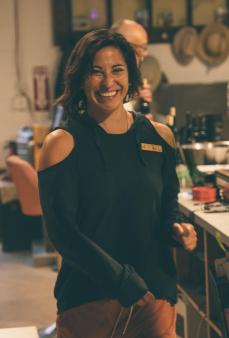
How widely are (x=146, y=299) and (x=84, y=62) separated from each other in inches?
25.8

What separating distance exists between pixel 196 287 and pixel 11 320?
1366 millimetres

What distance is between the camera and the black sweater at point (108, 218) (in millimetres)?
1804

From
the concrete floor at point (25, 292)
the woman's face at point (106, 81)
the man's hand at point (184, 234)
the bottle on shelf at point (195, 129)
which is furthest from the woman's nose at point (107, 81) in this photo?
the concrete floor at point (25, 292)

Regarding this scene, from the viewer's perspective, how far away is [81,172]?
72.7 inches

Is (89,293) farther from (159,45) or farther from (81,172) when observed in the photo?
(159,45)

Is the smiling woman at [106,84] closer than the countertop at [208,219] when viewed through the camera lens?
Yes

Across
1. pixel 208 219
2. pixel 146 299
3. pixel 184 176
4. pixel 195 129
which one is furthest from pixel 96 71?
pixel 195 129

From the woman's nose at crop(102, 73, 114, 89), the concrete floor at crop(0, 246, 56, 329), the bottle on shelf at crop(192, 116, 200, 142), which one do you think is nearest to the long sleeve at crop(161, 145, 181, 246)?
the woman's nose at crop(102, 73, 114, 89)

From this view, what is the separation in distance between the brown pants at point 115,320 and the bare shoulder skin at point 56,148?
0.39 metres

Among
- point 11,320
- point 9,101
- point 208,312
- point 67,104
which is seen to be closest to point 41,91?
point 9,101

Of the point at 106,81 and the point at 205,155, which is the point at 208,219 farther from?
the point at 106,81

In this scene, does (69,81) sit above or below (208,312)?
above

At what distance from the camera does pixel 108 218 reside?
1.84 metres

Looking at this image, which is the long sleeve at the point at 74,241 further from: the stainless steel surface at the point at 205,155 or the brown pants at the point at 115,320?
the stainless steel surface at the point at 205,155
